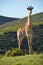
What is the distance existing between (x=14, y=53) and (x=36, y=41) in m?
73.4

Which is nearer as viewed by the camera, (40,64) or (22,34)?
(40,64)

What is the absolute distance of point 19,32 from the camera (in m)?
31.0

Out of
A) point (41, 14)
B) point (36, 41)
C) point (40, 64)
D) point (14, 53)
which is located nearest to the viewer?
point (40, 64)

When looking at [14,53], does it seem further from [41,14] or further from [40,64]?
[41,14]

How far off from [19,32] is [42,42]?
65.6 m

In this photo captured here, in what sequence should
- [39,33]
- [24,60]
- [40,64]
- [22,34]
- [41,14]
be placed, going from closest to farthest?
[40,64], [24,60], [22,34], [39,33], [41,14]

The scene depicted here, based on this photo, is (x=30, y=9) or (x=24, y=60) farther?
(x=30, y=9)

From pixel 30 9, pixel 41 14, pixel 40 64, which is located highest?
pixel 41 14

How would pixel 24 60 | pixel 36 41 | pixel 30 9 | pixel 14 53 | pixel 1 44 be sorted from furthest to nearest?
1. pixel 36 41
2. pixel 1 44
3. pixel 30 9
4. pixel 14 53
5. pixel 24 60

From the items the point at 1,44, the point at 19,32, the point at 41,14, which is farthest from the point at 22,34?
the point at 41,14

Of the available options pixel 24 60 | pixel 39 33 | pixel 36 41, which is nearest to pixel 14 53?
pixel 24 60

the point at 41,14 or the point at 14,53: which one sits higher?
the point at 41,14

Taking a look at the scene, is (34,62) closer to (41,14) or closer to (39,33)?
(39,33)

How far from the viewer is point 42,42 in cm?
9600
